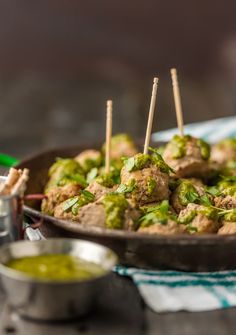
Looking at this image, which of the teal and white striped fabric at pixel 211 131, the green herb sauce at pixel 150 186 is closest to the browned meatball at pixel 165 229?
the green herb sauce at pixel 150 186

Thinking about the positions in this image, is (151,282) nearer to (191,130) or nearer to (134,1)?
(191,130)

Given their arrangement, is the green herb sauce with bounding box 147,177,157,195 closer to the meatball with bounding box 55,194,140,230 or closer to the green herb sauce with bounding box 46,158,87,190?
the meatball with bounding box 55,194,140,230

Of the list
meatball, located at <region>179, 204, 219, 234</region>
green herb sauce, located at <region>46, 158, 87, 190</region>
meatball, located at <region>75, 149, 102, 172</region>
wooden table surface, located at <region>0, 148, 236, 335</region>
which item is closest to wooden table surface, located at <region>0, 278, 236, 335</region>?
wooden table surface, located at <region>0, 148, 236, 335</region>

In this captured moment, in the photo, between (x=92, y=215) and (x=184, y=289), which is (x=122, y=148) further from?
(x=184, y=289)

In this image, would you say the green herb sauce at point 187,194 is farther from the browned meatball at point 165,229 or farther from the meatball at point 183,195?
the browned meatball at point 165,229

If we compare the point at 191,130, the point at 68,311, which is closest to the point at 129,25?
the point at 191,130

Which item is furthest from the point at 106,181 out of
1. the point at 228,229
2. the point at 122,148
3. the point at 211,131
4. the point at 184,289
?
the point at 211,131

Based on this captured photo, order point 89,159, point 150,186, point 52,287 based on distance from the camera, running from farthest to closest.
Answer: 1. point 89,159
2. point 150,186
3. point 52,287
